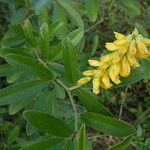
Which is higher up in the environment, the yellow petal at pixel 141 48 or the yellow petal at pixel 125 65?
the yellow petal at pixel 141 48

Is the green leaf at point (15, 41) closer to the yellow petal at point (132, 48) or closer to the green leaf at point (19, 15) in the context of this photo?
the green leaf at point (19, 15)

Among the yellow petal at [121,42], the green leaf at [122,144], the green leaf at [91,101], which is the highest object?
the yellow petal at [121,42]

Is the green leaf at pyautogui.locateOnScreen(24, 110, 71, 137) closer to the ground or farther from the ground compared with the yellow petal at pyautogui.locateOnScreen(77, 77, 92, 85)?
closer to the ground

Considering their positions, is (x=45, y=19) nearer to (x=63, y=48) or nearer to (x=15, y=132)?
(x=15, y=132)

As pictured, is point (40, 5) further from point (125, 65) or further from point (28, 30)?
point (125, 65)

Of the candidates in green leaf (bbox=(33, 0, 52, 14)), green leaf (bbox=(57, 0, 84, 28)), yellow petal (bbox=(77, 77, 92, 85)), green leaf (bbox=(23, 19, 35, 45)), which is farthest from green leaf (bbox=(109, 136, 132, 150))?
green leaf (bbox=(57, 0, 84, 28))

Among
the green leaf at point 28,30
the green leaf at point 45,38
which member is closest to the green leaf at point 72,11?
the green leaf at point 28,30

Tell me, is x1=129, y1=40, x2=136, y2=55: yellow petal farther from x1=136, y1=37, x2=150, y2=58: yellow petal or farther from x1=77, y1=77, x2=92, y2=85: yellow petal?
x1=77, y1=77, x2=92, y2=85: yellow petal
